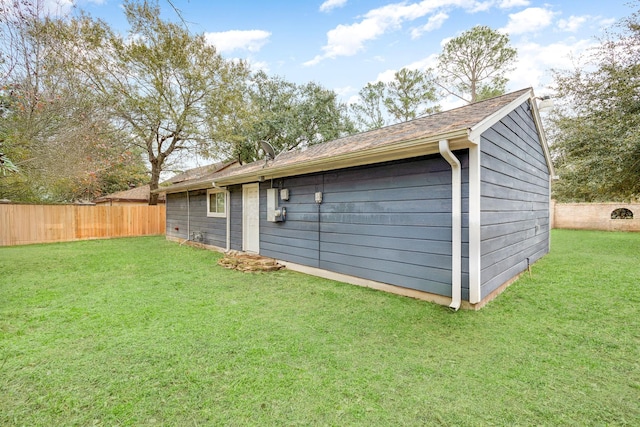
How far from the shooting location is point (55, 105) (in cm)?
513

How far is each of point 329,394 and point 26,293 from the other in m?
4.99

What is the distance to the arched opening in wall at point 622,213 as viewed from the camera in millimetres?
12351

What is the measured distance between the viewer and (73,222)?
434 inches

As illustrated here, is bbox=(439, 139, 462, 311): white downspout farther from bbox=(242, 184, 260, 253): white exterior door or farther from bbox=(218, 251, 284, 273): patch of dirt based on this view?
bbox=(242, 184, 260, 253): white exterior door

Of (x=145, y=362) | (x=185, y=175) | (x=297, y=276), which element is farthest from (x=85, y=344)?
(x=185, y=175)

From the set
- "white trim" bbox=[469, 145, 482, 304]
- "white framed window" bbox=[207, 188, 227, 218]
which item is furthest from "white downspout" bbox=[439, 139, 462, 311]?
"white framed window" bbox=[207, 188, 227, 218]

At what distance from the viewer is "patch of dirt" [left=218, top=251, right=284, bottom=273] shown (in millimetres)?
5801

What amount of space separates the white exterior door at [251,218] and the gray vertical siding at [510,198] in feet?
16.0

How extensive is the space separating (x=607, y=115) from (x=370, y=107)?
1365 cm

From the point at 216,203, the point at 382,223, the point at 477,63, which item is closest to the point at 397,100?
the point at 477,63

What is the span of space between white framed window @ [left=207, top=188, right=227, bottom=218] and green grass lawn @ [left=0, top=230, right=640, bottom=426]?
3964 millimetres

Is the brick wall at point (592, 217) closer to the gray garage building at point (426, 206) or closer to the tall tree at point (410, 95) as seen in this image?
the tall tree at point (410, 95)

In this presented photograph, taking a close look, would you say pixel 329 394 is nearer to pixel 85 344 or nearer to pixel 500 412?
Answer: pixel 500 412

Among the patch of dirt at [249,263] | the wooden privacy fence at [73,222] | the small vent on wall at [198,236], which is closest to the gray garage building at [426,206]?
the patch of dirt at [249,263]
